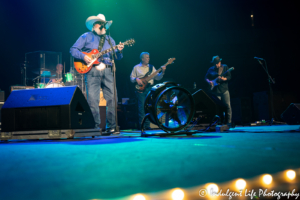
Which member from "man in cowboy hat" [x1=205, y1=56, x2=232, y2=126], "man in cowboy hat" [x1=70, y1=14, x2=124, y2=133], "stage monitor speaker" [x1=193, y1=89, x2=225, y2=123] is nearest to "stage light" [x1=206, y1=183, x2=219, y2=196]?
"stage monitor speaker" [x1=193, y1=89, x2=225, y2=123]

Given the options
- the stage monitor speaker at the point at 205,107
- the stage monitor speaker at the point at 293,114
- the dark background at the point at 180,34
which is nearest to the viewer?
the stage monitor speaker at the point at 205,107

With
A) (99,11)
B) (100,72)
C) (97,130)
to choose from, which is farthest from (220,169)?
(99,11)

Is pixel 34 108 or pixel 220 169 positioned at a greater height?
pixel 34 108

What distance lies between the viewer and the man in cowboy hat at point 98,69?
12.6 ft

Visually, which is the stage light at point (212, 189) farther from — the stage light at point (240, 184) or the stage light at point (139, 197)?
the stage light at point (139, 197)

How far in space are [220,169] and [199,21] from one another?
761 cm

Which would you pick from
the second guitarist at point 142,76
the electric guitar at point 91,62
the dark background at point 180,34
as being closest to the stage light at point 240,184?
the electric guitar at point 91,62

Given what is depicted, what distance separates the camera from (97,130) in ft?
9.87

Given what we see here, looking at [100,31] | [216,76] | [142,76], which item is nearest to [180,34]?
[216,76]

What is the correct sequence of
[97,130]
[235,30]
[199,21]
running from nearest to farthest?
1. [97,130]
2. [199,21]
3. [235,30]

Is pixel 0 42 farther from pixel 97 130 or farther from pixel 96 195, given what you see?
pixel 96 195

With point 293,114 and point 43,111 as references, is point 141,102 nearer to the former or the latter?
point 43,111

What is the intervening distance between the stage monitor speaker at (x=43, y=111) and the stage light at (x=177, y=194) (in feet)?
7.27

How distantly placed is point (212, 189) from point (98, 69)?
Result: 347 cm
